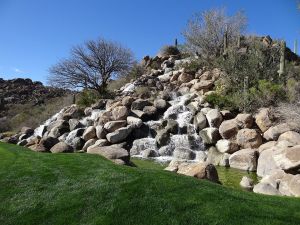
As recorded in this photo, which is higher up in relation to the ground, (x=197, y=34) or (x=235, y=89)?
(x=197, y=34)

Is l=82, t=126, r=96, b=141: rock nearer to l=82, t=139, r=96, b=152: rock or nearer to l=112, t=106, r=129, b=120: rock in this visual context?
Answer: l=82, t=139, r=96, b=152: rock

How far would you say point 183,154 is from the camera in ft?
59.4

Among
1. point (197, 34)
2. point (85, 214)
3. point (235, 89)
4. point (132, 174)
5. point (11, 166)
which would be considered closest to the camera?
point (85, 214)

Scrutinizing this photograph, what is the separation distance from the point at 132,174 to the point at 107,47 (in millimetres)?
27053

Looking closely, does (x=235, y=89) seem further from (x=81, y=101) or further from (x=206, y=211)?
(x=206, y=211)

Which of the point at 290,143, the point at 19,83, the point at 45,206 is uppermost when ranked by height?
the point at 19,83

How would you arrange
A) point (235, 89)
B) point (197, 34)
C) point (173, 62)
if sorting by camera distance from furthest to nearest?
point (173, 62)
point (197, 34)
point (235, 89)

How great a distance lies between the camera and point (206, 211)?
22.8ft

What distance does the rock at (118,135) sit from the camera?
66.5ft

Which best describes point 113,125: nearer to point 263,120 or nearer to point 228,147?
point 228,147

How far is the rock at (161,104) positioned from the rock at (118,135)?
359 cm

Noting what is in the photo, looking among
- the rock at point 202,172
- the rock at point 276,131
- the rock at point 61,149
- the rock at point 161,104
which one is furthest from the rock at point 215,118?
the rock at point 61,149

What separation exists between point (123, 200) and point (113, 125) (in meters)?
14.2

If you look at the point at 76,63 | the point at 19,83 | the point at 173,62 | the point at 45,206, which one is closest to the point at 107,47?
the point at 76,63
